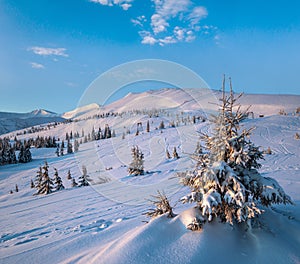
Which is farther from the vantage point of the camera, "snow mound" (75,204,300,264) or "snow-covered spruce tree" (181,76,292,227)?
"snow-covered spruce tree" (181,76,292,227)

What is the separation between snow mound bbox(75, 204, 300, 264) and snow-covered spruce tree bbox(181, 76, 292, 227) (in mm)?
324

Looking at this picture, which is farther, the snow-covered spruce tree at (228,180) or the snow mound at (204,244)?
the snow-covered spruce tree at (228,180)

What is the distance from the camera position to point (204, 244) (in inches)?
167

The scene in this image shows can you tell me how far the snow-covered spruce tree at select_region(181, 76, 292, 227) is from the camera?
170 inches

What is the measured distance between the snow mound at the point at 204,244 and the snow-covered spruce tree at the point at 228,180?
32cm

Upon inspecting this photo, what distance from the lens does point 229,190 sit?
434 centimetres

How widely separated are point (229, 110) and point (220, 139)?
681mm

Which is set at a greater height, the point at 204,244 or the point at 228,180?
the point at 228,180

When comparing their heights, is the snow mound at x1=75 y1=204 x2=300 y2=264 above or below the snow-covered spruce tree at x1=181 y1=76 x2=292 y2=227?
below

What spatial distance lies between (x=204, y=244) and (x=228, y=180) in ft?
4.19

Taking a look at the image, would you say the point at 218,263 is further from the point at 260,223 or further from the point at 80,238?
the point at 80,238

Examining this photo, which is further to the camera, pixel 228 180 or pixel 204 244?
pixel 228 180

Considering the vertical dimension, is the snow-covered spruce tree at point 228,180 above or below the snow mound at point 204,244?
above

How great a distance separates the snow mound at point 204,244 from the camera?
4059 millimetres
